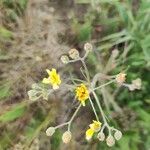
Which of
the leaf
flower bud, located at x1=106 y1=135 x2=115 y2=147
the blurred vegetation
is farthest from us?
the blurred vegetation

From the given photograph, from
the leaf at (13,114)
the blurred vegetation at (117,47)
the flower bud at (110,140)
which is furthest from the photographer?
the blurred vegetation at (117,47)

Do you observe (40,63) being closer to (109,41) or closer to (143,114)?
(109,41)

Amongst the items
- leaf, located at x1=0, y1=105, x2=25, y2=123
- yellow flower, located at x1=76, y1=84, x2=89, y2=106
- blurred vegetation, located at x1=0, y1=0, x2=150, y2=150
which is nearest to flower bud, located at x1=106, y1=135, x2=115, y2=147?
yellow flower, located at x1=76, y1=84, x2=89, y2=106

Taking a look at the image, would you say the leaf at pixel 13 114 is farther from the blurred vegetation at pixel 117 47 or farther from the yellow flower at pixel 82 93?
the yellow flower at pixel 82 93

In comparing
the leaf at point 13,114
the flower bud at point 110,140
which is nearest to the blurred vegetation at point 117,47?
the leaf at point 13,114

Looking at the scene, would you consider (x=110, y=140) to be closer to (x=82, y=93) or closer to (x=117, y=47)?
(x=82, y=93)

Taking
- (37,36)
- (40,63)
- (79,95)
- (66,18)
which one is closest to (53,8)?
(66,18)

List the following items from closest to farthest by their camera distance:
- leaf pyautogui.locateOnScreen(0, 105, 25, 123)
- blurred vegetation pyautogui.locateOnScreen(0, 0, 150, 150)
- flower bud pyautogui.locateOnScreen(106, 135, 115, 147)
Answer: flower bud pyautogui.locateOnScreen(106, 135, 115, 147) → leaf pyautogui.locateOnScreen(0, 105, 25, 123) → blurred vegetation pyautogui.locateOnScreen(0, 0, 150, 150)

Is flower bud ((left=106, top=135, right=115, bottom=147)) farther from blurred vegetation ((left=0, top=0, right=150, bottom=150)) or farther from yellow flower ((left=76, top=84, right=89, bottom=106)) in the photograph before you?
blurred vegetation ((left=0, top=0, right=150, bottom=150))
